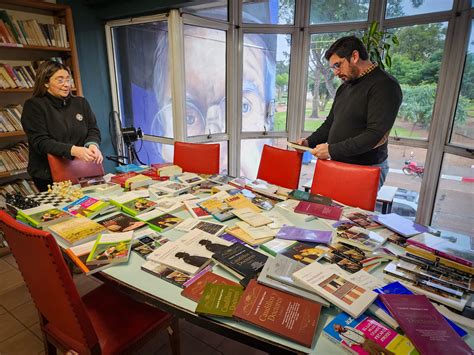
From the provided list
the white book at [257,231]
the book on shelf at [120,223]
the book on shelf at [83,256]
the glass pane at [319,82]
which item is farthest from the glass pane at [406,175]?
the book on shelf at [83,256]

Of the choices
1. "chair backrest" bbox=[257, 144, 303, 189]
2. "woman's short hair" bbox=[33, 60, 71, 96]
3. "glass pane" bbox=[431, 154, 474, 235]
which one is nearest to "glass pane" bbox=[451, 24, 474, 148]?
"glass pane" bbox=[431, 154, 474, 235]

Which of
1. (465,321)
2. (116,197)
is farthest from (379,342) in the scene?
(116,197)

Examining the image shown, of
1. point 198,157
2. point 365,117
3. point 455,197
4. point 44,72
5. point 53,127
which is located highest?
point 44,72

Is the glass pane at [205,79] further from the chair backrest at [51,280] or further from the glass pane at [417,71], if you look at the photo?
the chair backrest at [51,280]

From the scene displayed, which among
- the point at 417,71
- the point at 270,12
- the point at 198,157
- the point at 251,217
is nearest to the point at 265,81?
the point at 270,12

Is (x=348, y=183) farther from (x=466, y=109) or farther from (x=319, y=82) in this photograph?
(x=319, y=82)

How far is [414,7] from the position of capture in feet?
10.1

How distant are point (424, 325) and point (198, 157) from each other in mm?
2068

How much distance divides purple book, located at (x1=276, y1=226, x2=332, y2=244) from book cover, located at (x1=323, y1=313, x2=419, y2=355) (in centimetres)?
46

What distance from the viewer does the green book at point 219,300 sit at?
95 cm

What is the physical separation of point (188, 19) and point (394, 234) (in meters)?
2.98

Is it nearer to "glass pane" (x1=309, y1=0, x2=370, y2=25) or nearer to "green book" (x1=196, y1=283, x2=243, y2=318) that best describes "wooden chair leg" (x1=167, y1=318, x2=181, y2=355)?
"green book" (x1=196, y1=283, x2=243, y2=318)

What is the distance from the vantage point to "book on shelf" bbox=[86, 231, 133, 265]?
4.06ft

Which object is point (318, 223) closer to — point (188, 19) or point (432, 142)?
point (432, 142)
